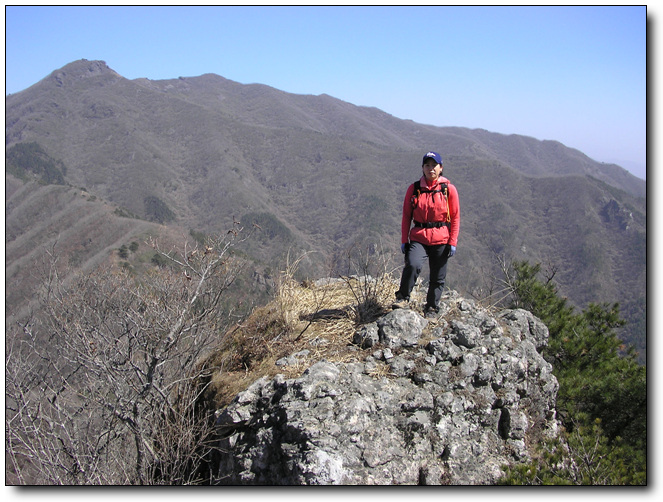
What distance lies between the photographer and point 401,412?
13.8 ft

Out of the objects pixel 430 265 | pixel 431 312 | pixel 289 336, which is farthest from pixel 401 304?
pixel 289 336

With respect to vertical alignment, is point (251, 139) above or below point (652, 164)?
above

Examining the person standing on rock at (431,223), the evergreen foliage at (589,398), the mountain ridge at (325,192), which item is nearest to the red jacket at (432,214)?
the person standing on rock at (431,223)

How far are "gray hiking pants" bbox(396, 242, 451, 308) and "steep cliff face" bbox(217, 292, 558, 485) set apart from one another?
32 centimetres

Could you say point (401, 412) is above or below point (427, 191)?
below

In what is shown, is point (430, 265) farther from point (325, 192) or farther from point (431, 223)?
point (325, 192)

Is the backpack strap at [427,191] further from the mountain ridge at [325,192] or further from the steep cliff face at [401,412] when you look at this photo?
the mountain ridge at [325,192]

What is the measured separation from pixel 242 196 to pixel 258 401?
141941 mm

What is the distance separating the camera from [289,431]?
3900mm

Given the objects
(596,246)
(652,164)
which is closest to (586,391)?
(652,164)

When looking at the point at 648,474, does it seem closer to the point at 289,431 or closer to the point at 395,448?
the point at 395,448

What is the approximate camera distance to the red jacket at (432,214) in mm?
5051

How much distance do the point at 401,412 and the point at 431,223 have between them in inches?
74.0

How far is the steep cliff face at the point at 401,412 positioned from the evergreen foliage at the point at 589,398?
0.39m
